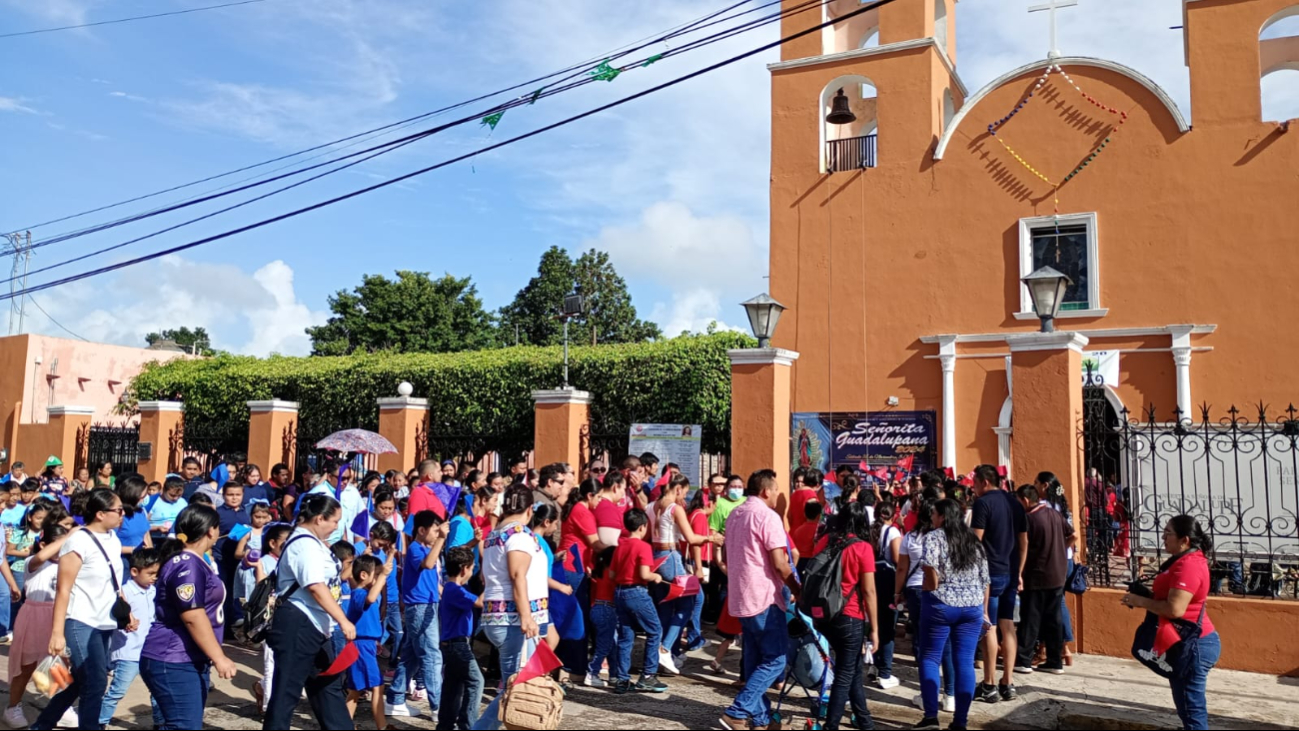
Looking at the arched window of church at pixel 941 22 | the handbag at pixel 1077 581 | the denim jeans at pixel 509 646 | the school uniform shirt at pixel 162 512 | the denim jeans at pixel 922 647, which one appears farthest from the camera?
the arched window of church at pixel 941 22

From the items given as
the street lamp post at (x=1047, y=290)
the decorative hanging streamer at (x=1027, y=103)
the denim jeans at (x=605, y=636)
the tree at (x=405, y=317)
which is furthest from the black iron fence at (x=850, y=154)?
the tree at (x=405, y=317)

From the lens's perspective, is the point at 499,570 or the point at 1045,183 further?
the point at 1045,183

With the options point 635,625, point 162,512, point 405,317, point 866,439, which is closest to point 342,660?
point 635,625

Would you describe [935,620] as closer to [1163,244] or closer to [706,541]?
[706,541]

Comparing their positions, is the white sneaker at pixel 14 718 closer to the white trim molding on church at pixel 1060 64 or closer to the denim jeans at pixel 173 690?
the denim jeans at pixel 173 690

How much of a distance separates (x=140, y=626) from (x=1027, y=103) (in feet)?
49.7

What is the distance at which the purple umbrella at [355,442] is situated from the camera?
14296mm

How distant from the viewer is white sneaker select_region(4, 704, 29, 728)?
7.14 meters

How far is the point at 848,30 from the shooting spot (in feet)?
60.9

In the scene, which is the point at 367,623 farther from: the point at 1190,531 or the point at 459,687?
the point at 1190,531

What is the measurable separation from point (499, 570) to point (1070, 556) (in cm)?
549

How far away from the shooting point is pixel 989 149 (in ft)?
54.4

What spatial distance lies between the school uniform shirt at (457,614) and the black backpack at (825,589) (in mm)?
2177

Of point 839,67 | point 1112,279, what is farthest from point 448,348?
point 1112,279
